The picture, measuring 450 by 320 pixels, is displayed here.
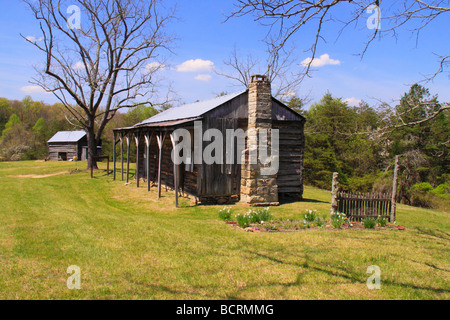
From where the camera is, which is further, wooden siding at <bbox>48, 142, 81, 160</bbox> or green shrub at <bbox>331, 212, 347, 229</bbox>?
wooden siding at <bbox>48, 142, 81, 160</bbox>

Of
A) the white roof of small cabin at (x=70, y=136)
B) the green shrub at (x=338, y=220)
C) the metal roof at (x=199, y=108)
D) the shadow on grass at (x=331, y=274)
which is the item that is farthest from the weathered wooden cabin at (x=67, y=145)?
the shadow on grass at (x=331, y=274)

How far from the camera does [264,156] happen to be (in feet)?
45.8

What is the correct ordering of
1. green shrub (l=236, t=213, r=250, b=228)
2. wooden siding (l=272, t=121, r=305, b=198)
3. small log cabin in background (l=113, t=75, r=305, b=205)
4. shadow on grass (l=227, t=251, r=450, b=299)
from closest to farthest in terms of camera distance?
shadow on grass (l=227, t=251, r=450, b=299) < green shrub (l=236, t=213, r=250, b=228) < small log cabin in background (l=113, t=75, r=305, b=205) < wooden siding (l=272, t=121, r=305, b=198)

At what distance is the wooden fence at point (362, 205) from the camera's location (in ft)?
35.6

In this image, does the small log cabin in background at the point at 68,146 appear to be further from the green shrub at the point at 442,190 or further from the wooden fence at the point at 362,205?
the green shrub at the point at 442,190

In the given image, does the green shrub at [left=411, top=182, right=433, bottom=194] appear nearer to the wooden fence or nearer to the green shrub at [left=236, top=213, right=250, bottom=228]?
the wooden fence

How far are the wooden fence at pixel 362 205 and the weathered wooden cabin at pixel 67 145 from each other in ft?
127

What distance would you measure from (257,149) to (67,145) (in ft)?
119

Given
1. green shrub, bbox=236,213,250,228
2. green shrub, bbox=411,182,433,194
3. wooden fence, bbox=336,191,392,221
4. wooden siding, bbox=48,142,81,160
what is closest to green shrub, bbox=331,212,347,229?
wooden fence, bbox=336,191,392,221

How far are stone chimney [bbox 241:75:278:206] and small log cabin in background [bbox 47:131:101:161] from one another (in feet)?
109

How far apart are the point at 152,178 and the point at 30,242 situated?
1424 centimetres

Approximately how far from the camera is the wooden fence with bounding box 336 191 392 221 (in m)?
10.9
